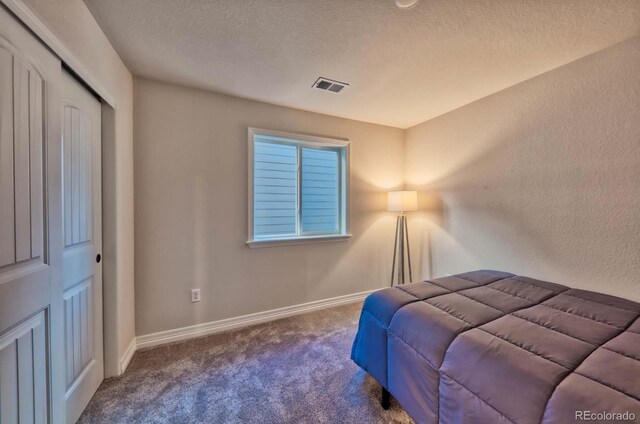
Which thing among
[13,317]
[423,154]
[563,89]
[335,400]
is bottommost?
[335,400]

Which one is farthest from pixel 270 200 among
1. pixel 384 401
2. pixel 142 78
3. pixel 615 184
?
pixel 615 184

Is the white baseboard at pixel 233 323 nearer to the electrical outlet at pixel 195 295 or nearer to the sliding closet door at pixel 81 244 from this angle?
the electrical outlet at pixel 195 295

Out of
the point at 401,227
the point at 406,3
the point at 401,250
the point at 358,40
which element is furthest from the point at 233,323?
the point at 406,3

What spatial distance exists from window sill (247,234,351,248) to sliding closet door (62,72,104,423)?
1191 mm

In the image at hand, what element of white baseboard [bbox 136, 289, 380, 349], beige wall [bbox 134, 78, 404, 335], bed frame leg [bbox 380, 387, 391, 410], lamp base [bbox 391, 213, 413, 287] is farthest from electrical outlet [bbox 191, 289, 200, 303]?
lamp base [bbox 391, 213, 413, 287]

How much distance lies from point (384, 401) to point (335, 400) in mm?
302

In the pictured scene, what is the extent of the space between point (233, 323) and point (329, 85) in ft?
8.11

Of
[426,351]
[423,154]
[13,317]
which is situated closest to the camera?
[13,317]

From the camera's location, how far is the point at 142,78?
208 centimetres

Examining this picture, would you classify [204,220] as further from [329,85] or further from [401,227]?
[401,227]

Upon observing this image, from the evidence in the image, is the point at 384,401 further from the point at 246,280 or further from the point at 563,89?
the point at 563,89

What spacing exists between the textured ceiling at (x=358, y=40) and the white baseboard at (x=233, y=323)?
87.8 inches

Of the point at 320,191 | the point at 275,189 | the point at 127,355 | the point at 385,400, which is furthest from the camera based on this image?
the point at 320,191

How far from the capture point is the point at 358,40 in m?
1.64
